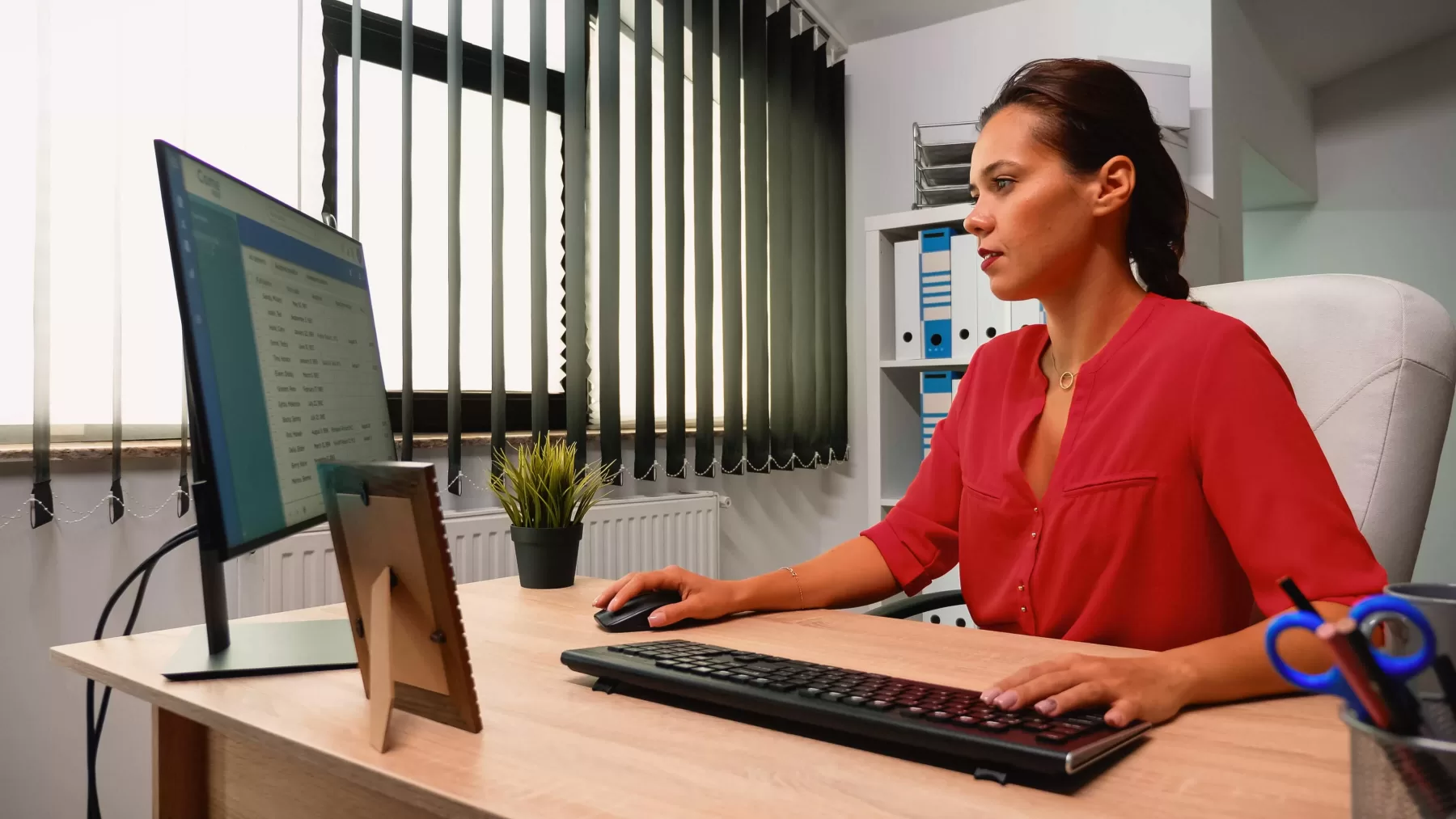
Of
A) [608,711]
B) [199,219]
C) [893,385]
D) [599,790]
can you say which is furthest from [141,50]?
[893,385]

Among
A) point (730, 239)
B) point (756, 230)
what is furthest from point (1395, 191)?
point (730, 239)

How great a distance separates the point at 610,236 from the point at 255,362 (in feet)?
5.24

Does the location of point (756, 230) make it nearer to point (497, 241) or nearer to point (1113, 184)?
point (497, 241)

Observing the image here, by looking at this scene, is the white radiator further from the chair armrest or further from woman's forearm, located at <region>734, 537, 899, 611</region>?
the chair armrest

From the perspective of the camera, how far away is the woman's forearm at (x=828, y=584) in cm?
109

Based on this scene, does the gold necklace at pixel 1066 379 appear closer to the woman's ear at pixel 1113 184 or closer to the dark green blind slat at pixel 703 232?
the woman's ear at pixel 1113 184

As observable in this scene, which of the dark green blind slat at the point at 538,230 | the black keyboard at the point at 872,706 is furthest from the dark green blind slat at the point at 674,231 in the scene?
the black keyboard at the point at 872,706

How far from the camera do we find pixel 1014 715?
1.99 ft

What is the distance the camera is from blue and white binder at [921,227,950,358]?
2.52m

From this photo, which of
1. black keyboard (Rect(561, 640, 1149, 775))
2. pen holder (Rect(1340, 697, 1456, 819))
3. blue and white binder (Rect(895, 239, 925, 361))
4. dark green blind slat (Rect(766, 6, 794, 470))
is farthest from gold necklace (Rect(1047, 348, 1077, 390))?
dark green blind slat (Rect(766, 6, 794, 470))

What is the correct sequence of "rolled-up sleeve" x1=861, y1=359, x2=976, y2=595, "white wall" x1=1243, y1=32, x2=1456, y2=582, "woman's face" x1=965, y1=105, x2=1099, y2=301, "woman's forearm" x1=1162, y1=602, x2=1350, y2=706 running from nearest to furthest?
"woman's forearm" x1=1162, y1=602, x2=1350, y2=706 → "woman's face" x1=965, y1=105, x2=1099, y2=301 → "rolled-up sleeve" x1=861, y1=359, x2=976, y2=595 → "white wall" x1=1243, y1=32, x2=1456, y2=582

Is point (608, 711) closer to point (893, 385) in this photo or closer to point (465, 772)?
point (465, 772)

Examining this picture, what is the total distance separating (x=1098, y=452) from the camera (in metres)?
1.10

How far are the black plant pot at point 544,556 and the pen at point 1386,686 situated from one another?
1.03 metres
